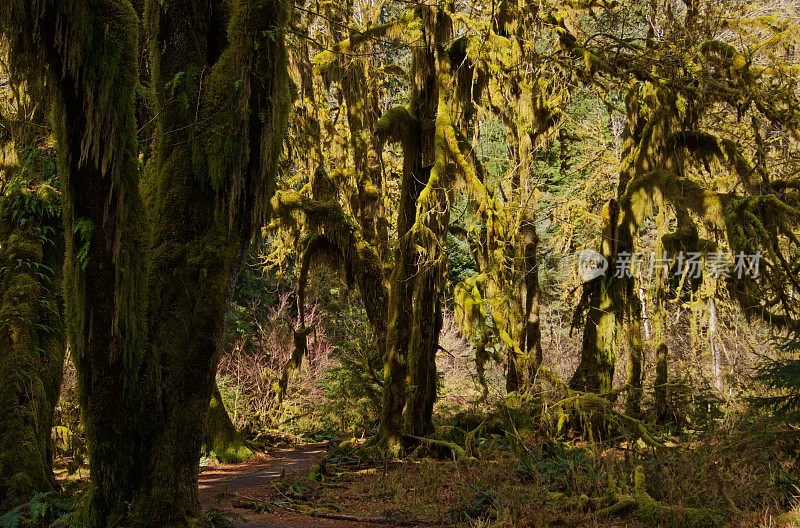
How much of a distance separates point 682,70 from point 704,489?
295 inches

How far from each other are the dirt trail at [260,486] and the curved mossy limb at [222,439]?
310 mm

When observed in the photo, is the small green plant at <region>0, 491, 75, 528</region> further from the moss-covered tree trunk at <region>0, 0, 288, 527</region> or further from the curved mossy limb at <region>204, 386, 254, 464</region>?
the curved mossy limb at <region>204, 386, 254, 464</region>

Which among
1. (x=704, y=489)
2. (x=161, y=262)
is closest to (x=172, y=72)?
(x=161, y=262)

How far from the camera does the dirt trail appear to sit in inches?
300

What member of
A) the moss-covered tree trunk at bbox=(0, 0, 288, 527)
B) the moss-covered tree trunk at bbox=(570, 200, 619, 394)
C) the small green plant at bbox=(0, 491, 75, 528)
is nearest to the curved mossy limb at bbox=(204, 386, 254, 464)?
the moss-covered tree trunk at bbox=(570, 200, 619, 394)

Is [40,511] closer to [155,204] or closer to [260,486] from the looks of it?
[155,204]

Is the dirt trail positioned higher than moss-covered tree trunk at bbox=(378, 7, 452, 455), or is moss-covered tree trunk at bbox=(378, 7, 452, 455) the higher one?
moss-covered tree trunk at bbox=(378, 7, 452, 455)

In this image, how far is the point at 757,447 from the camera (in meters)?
8.52

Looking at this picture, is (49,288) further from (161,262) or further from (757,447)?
(757,447)

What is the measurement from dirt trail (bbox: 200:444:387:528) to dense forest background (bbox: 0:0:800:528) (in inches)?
14.8
